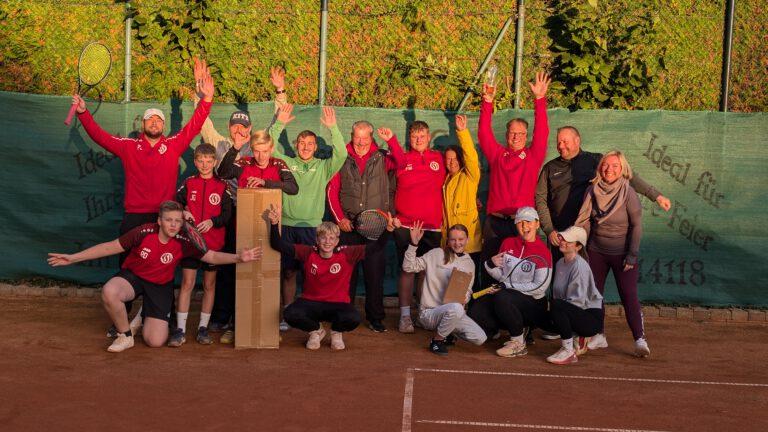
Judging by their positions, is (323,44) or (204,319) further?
(323,44)

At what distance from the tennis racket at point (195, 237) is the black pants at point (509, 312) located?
2449mm

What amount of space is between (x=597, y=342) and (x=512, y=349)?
94 centimetres

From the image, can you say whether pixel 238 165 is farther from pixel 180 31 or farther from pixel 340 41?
pixel 340 41

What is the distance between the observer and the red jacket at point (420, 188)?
33.1 feet

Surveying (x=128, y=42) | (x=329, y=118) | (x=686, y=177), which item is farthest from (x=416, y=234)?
(x=128, y=42)

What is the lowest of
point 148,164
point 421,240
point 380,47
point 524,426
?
point 524,426

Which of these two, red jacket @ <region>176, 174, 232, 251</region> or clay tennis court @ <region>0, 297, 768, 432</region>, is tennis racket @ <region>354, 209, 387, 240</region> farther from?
red jacket @ <region>176, 174, 232, 251</region>

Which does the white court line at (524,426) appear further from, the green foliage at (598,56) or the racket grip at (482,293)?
the green foliage at (598,56)

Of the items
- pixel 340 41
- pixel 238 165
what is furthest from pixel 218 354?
pixel 340 41

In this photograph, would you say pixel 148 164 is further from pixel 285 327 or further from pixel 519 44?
pixel 519 44

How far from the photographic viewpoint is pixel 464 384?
7.98 metres

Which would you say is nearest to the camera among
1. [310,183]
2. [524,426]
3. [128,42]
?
[524,426]

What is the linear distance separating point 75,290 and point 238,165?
2983mm

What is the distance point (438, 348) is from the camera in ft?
29.8
